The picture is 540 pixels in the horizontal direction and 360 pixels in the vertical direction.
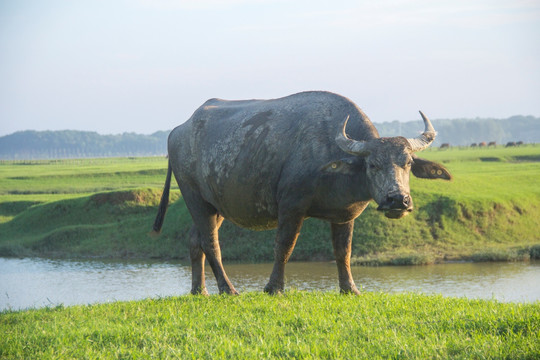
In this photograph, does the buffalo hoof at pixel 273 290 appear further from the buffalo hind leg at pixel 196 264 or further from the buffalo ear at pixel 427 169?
the buffalo ear at pixel 427 169

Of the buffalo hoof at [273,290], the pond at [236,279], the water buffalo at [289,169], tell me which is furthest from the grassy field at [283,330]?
the pond at [236,279]

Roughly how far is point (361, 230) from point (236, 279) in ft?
18.1

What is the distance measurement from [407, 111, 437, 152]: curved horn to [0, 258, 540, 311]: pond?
7.84m

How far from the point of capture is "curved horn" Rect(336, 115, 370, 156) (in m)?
7.38

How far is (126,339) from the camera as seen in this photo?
622 centimetres

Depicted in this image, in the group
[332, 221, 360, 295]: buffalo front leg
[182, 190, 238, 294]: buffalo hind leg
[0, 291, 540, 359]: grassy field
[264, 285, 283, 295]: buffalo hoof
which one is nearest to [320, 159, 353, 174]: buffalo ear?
[332, 221, 360, 295]: buffalo front leg

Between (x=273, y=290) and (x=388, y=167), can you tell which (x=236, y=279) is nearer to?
(x=273, y=290)

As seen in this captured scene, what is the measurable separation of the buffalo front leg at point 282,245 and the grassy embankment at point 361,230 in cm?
1346

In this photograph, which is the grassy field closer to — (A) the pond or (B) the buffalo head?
(B) the buffalo head

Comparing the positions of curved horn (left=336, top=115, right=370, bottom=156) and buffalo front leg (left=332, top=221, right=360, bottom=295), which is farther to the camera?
buffalo front leg (left=332, top=221, right=360, bottom=295)

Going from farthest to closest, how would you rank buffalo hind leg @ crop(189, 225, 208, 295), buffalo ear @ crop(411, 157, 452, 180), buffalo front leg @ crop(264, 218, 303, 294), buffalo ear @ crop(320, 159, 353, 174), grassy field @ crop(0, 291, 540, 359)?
1. buffalo hind leg @ crop(189, 225, 208, 295)
2. buffalo front leg @ crop(264, 218, 303, 294)
3. buffalo ear @ crop(411, 157, 452, 180)
4. buffalo ear @ crop(320, 159, 353, 174)
5. grassy field @ crop(0, 291, 540, 359)

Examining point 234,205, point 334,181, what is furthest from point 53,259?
point 334,181

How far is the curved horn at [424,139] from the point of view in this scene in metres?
7.55

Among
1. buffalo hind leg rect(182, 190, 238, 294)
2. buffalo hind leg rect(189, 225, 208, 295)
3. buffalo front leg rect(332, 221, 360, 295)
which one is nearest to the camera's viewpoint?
buffalo front leg rect(332, 221, 360, 295)
